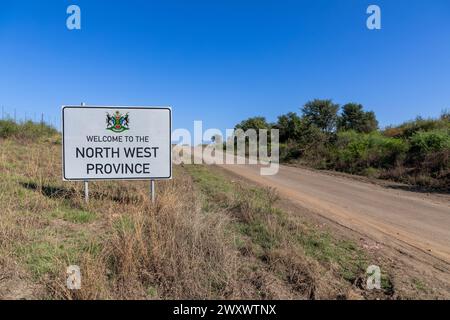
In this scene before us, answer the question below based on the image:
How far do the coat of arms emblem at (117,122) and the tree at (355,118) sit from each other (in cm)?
3657

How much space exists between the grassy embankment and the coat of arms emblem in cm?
167

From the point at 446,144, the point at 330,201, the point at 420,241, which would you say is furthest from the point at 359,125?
the point at 420,241

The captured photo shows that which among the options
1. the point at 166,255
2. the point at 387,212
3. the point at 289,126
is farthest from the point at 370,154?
the point at 289,126

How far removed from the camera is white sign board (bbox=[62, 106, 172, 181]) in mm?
6750

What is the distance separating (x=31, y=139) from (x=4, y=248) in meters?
21.4

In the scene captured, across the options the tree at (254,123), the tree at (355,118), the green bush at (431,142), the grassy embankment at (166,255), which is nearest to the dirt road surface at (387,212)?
the grassy embankment at (166,255)

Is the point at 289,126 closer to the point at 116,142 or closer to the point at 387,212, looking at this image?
the point at 387,212

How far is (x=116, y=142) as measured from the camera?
6.95 metres

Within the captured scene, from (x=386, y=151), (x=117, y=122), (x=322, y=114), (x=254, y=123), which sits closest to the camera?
(x=117, y=122)

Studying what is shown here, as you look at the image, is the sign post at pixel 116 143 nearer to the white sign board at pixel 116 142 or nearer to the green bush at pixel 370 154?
the white sign board at pixel 116 142

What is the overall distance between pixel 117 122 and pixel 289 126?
33841 mm

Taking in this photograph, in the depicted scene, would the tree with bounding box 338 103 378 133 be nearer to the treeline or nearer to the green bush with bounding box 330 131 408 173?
the treeline

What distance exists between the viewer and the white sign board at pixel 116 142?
6.75 m

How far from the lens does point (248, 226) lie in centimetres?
583
